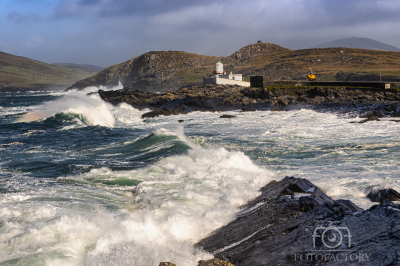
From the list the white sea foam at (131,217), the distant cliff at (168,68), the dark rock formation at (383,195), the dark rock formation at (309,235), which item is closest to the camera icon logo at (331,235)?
the dark rock formation at (309,235)

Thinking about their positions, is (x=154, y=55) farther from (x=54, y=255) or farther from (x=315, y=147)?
(x=54, y=255)

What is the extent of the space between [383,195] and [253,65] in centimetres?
7460

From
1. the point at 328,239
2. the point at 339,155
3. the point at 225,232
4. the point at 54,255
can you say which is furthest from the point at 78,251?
the point at 339,155

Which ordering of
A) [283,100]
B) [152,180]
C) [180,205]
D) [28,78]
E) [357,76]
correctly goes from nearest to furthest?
[180,205]
[152,180]
[283,100]
[357,76]
[28,78]

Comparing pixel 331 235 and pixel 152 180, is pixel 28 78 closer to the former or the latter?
pixel 152 180

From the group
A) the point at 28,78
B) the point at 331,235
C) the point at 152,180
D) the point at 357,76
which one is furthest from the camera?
the point at 28,78

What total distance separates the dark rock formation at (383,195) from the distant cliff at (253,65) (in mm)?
44113

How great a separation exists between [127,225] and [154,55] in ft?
336

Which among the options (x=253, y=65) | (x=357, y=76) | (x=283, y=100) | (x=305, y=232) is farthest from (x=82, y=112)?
(x=253, y=65)

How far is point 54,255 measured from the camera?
434 centimetres

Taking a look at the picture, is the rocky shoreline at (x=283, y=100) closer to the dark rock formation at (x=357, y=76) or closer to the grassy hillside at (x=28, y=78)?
the dark rock formation at (x=357, y=76)

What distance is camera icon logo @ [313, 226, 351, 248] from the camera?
146 inches

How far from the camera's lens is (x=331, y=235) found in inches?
151

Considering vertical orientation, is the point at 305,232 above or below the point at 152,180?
above
